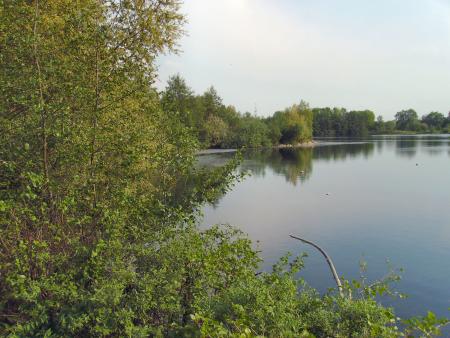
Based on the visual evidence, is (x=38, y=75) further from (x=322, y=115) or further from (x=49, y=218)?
(x=322, y=115)

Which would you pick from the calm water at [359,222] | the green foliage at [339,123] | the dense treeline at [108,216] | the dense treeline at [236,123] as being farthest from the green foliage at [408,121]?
the dense treeline at [108,216]

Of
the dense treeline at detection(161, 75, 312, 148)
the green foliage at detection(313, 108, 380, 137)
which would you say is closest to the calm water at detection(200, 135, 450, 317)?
the dense treeline at detection(161, 75, 312, 148)

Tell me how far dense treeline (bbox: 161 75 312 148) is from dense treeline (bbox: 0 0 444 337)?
59590 mm

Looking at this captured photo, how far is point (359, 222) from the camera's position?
22.3 meters

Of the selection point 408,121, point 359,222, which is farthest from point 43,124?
point 408,121

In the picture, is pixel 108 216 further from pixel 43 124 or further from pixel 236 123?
pixel 236 123

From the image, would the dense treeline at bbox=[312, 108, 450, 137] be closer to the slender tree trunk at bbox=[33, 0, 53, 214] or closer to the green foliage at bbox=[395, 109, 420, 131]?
the green foliage at bbox=[395, 109, 420, 131]

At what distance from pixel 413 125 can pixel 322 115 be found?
166 feet

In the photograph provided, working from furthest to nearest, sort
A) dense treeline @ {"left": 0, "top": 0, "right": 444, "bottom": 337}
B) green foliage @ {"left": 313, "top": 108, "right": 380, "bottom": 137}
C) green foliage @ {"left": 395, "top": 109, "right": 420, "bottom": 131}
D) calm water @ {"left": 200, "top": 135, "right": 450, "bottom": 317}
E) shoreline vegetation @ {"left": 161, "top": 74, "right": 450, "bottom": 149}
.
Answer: green foliage @ {"left": 395, "top": 109, "right": 420, "bottom": 131} → green foliage @ {"left": 313, "top": 108, "right": 380, "bottom": 137} → shoreline vegetation @ {"left": 161, "top": 74, "right": 450, "bottom": 149} → calm water @ {"left": 200, "top": 135, "right": 450, "bottom": 317} → dense treeline @ {"left": 0, "top": 0, "right": 444, "bottom": 337}

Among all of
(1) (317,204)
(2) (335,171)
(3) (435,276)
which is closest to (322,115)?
(2) (335,171)

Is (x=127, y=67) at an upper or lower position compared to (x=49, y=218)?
upper

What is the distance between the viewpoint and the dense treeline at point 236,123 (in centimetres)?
7812

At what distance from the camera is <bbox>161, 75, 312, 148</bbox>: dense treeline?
256 ft

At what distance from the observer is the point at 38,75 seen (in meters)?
5.12
